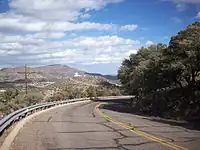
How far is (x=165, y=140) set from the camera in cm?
1402

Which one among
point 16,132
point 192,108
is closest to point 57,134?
point 16,132

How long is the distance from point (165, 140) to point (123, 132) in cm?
295

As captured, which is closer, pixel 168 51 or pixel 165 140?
pixel 165 140

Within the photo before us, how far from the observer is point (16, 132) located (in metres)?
17.0

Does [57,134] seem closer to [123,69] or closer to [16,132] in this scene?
[16,132]

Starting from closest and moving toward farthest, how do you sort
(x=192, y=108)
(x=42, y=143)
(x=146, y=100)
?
(x=42, y=143)
(x=192, y=108)
(x=146, y=100)

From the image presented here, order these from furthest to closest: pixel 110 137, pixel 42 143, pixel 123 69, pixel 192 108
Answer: pixel 123 69 → pixel 192 108 → pixel 110 137 → pixel 42 143

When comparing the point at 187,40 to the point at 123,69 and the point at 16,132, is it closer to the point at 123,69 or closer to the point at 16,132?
the point at 16,132

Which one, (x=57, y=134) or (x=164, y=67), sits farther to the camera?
→ (x=164, y=67)

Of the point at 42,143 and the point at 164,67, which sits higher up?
the point at 164,67

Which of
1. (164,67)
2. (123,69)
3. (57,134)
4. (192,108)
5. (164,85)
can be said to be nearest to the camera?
(57,134)

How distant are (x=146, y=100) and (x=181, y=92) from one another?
8.30 metres

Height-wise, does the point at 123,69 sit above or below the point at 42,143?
above

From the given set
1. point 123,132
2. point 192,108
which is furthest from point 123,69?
point 123,132
